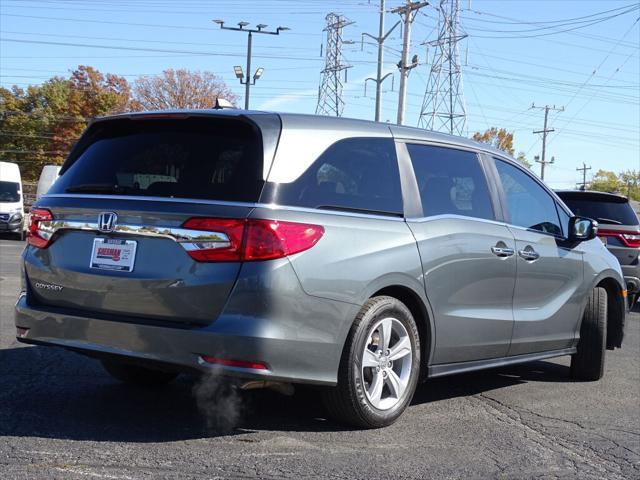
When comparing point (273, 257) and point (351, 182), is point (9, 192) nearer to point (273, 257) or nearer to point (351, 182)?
point (351, 182)

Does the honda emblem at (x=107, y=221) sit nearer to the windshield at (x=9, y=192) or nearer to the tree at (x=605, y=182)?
the windshield at (x=9, y=192)

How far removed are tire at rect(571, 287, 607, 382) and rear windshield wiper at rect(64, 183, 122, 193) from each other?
154 inches

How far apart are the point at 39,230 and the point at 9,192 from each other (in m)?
22.6

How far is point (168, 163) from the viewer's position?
15.0ft

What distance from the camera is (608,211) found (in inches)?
450

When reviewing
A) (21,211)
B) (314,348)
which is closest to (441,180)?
(314,348)

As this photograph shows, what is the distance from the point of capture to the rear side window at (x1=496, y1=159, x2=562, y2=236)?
6.02 meters

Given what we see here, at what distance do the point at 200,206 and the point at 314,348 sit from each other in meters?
0.93

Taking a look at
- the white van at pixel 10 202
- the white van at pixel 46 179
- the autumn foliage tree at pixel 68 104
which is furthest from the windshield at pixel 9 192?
the autumn foliage tree at pixel 68 104

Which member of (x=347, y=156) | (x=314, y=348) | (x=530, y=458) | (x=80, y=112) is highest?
(x=80, y=112)

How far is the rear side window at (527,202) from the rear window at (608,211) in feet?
16.5

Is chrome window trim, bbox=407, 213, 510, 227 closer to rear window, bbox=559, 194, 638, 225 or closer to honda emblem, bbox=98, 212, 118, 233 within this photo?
honda emblem, bbox=98, 212, 118, 233

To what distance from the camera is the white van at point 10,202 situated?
24.9m

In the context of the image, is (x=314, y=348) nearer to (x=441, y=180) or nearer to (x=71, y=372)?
(x=441, y=180)
